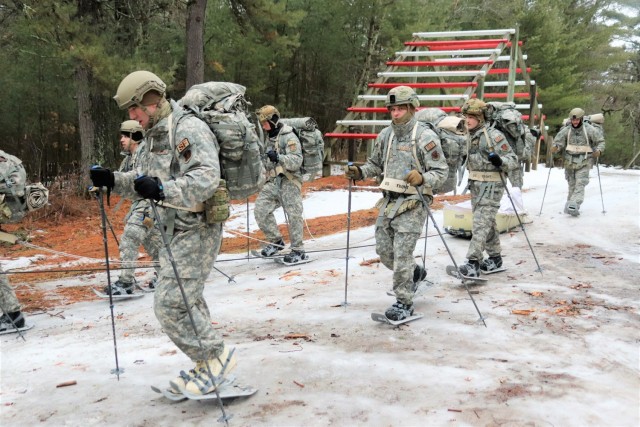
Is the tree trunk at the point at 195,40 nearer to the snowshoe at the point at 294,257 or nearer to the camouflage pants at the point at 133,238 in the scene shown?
the snowshoe at the point at 294,257

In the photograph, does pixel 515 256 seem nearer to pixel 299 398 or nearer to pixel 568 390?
pixel 568 390

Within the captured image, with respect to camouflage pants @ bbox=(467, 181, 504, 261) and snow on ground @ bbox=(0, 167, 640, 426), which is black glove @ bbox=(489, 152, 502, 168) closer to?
camouflage pants @ bbox=(467, 181, 504, 261)

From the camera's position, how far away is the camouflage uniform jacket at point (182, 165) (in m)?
3.62

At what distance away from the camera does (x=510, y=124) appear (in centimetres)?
739

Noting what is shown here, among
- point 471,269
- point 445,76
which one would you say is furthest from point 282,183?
point 445,76

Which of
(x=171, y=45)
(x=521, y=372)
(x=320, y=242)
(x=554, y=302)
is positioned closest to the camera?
(x=521, y=372)

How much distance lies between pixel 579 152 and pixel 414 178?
7.56 meters

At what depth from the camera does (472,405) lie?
12.6 feet

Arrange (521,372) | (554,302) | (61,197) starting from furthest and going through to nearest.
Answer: (61,197), (554,302), (521,372)

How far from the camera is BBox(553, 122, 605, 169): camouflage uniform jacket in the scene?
11.3m

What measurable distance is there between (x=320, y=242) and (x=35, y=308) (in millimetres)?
4764

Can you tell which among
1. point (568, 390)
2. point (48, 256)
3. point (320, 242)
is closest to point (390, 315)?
point (568, 390)

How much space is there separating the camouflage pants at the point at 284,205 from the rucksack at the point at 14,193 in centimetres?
338

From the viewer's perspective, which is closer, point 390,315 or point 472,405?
point 472,405
